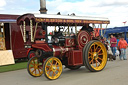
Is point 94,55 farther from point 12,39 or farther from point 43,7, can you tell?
point 12,39

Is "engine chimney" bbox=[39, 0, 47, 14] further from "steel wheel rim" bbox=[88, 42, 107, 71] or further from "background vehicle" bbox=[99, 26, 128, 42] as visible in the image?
"background vehicle" bbox=[99, 26, 128, 42]

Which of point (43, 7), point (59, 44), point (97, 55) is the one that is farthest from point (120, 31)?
point (59, 44)

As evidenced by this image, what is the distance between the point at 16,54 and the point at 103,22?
19.2ft

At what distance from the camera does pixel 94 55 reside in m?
7.15

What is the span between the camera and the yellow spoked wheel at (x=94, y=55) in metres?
6.70

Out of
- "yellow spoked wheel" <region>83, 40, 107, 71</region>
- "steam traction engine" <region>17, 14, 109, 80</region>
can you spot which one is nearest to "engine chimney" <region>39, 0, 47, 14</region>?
"steam traction engine" <region>17, 14, 109, 80</region>

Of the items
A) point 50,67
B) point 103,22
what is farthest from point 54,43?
point 103,22

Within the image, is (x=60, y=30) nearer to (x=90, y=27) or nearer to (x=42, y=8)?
(x=90, y=27)

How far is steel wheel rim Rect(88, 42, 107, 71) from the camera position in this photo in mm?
7070

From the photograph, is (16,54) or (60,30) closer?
(60,30)

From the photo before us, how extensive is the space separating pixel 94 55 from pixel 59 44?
1351mm

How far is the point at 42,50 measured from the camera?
6.41m

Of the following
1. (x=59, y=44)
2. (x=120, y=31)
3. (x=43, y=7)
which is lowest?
(x=59, y=44)

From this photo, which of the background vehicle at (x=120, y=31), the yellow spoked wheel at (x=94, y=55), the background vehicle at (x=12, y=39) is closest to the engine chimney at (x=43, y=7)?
the background vehicle at (x=12, y=39)
